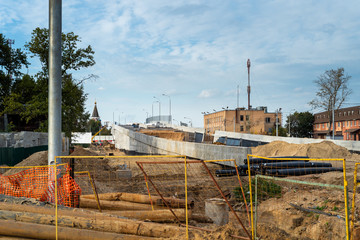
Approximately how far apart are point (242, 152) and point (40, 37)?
22.3 meters

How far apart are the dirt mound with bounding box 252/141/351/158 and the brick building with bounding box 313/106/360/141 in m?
39.7

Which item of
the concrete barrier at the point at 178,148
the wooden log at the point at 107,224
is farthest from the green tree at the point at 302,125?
the wooden log at the point at 107,224

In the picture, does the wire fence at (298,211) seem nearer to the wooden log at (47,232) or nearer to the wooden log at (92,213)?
the wooden log at (92,213)

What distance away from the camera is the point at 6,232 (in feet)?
24.0

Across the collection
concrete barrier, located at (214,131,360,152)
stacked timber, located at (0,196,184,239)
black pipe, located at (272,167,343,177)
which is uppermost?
concrete barrier, located at (214,131,360,152)

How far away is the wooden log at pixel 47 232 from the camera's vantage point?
691cm

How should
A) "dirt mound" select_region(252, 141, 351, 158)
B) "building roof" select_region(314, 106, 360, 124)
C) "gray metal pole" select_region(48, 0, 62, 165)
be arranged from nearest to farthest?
1. "gray metal pole" select_region(48, 0, 62, 165)
2. "dirt mound" select_region(252, 141, 351, 158)
3. "building roof" select_region(314, 106, 360, 124)

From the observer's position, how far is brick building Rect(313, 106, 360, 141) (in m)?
72.8

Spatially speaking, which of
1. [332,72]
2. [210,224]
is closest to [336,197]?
[210,224]

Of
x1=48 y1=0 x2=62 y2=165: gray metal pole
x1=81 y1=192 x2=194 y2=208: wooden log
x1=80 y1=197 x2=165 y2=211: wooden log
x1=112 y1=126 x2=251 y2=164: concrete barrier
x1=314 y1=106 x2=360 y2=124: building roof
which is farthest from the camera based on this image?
x1=314 y1=106 x2=360 y2=124: building roof

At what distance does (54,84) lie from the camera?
10258mm

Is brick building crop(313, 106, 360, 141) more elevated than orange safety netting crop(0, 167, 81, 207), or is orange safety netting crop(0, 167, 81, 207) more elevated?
brick building crop(313, 106, 360, 141)

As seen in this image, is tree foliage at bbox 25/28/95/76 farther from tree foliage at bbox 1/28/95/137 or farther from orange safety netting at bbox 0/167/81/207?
orange safety netting at bbox 0/167/81/207

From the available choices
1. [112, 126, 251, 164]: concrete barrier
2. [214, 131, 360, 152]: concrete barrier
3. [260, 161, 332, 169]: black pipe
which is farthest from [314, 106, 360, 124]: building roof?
[260, 161, 332, 169]: black pipe
